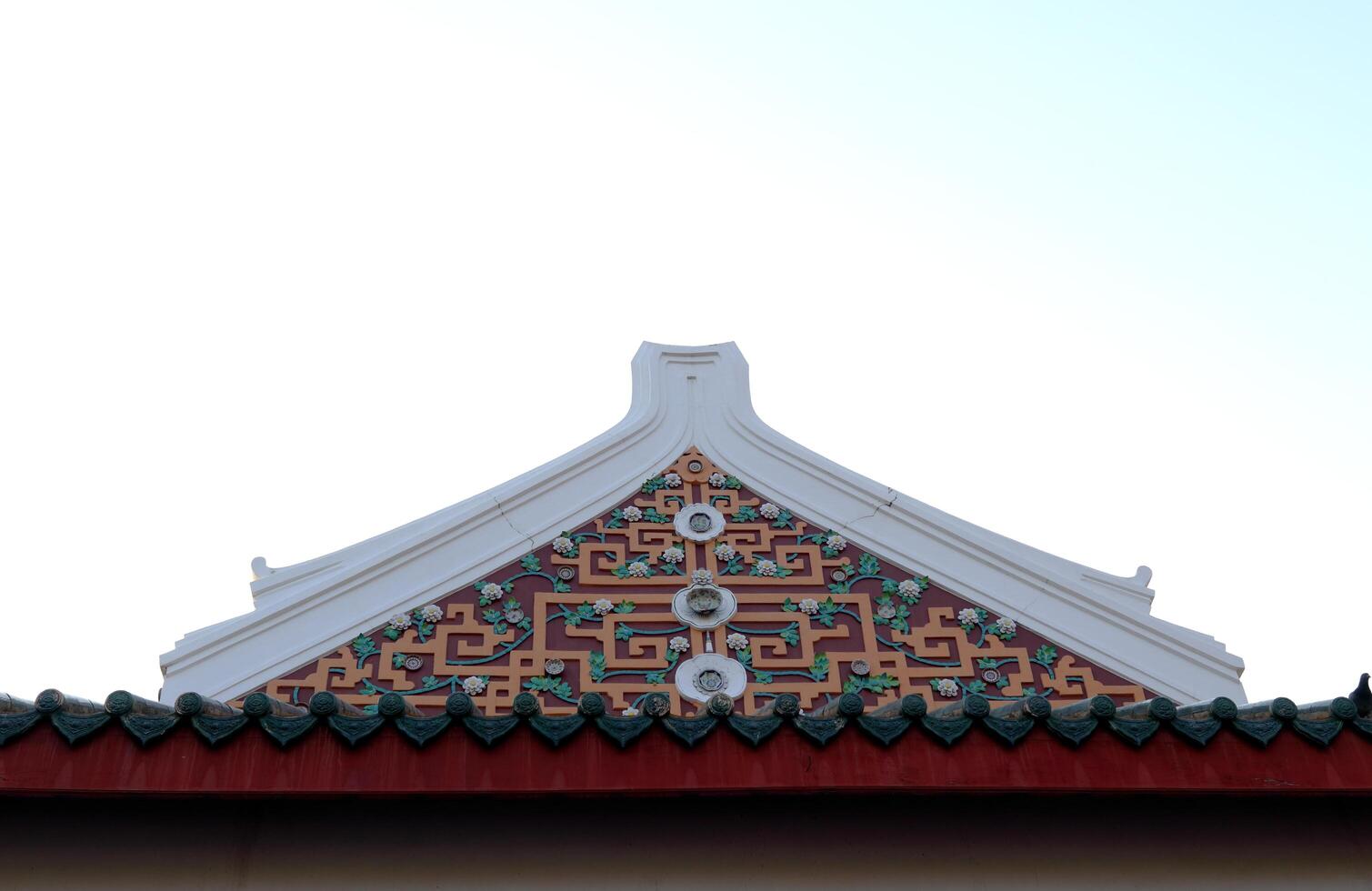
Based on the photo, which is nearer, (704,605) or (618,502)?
(704,605)

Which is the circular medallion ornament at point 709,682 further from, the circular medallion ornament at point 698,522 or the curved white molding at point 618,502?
the curved white molding at point 618,502

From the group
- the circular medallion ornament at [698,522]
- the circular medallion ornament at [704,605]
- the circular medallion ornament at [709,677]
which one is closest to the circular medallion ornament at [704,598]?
the circular medallion ornament at [704,605]

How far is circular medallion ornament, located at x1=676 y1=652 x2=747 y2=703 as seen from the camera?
6.10 m

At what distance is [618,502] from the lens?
23.0ft

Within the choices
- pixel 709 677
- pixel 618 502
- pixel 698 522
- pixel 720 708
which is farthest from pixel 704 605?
pixel 720 708

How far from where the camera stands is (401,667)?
20.4 feet

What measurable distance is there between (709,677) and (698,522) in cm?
99

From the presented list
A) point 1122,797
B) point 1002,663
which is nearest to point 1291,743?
point 1122,797

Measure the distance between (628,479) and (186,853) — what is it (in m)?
3.30

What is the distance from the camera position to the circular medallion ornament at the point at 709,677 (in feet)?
20.0

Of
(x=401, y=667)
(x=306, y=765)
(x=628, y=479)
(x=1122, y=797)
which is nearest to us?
(x=306, y=765)

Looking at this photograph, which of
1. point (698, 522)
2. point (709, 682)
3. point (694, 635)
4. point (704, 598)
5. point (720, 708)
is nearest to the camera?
point (720, 708)

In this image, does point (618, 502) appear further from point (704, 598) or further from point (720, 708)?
point (720, 708)

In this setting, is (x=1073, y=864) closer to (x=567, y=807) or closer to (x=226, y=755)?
(x=567, y=807)
